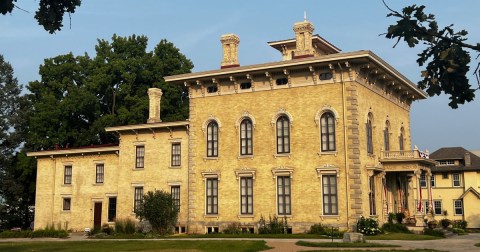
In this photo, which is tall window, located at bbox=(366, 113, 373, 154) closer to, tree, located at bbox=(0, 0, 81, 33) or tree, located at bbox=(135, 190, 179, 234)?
tree, located at bbox=(135, 190, 179, 234)

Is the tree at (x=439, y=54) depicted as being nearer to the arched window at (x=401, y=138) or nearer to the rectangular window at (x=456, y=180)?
the arched window at (x=401, y=138)

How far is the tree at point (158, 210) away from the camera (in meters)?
33.5

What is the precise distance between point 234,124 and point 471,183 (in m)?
32.3

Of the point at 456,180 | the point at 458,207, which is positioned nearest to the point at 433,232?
the point at 458,207

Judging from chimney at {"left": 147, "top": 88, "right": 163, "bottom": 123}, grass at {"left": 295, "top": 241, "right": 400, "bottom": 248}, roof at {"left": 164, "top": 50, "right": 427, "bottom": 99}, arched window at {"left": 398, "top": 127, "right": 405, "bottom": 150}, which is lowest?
grass at {"left": 295, "top": 241, "right": 400, "bottom": 248}

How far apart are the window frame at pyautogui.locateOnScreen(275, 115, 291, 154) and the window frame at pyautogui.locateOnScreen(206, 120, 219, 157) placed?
431 centimetres

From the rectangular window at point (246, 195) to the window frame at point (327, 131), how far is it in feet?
17.1

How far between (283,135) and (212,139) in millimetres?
5042

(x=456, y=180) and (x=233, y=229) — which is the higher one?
(x=456, y=180)

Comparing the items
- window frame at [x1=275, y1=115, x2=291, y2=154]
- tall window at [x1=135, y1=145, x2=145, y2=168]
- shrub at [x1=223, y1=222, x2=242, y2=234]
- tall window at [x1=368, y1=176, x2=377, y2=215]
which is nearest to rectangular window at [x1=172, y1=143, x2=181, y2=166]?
tall window at [x1=135, y1=145, x2=145, y2=168]

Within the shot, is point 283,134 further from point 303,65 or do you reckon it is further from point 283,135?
point 303,65

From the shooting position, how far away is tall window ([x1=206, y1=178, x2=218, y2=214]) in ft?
117

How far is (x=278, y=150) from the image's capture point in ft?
112

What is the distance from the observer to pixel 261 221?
3341 cm
